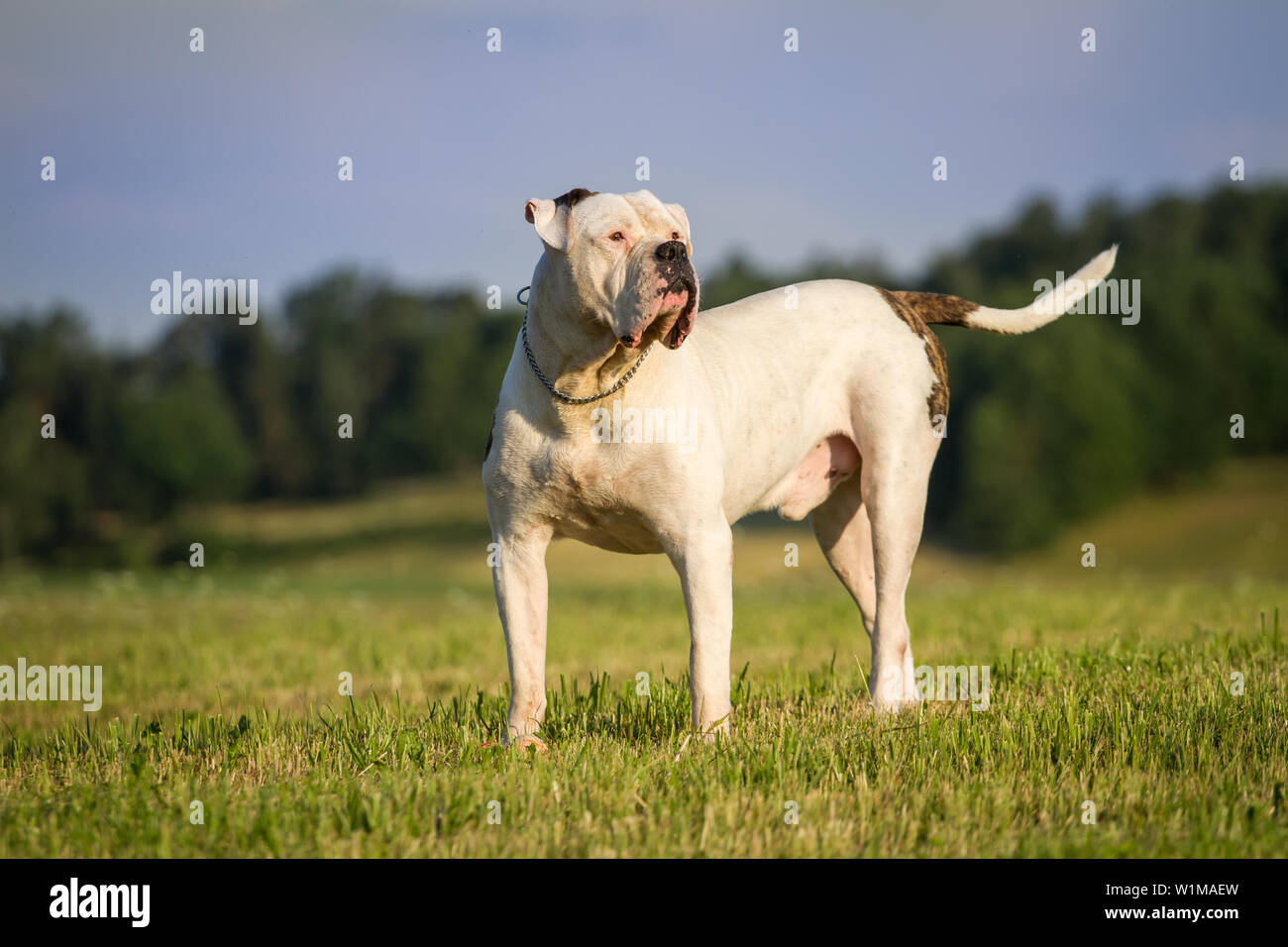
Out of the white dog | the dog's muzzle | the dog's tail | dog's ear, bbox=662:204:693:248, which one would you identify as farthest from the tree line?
the dog's muzzle

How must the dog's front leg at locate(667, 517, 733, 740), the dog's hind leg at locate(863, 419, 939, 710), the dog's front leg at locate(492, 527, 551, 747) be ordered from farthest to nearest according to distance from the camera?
1. the dog's hind leg at locate(863, 419, 939, 710)
2. the dog's front leg at locate(492, 527, 551, 747)
3. the dog's front leg at locate(667, 517, 733, 740)

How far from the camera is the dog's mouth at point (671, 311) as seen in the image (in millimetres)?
4465

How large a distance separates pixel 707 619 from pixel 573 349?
1.24 meters

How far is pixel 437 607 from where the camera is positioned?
17.7 m

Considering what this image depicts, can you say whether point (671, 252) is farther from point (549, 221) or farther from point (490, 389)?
point (490, 389)

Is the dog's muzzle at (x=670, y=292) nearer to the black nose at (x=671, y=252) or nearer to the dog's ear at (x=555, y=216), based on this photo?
the black nose at (x=671, y=252)

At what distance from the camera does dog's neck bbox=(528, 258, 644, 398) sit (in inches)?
188

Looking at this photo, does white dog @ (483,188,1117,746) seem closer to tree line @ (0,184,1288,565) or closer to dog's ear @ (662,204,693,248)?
dog's ear @ (662,204,693,248)

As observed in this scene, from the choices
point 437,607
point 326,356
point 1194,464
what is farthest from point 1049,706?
point 326,356

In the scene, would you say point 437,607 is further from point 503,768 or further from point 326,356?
point 326,356

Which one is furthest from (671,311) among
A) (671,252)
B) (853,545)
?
(853,545)

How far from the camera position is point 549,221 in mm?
4742

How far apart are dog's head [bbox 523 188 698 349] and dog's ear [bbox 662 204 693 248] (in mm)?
64

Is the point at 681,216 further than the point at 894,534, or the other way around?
the point at 894,534
